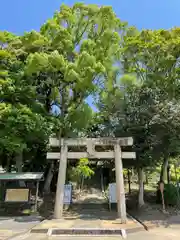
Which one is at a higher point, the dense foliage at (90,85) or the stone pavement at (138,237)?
the dense foliage at (90,85)

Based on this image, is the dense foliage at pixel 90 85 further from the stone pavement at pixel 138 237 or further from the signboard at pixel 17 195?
the stone pavement at pixel 138 237

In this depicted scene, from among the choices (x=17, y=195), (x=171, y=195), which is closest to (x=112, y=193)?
(x=171, y=195)

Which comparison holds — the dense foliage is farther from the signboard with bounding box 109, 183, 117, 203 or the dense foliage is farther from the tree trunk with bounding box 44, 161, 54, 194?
the signboard with bounding box 109, 183, 117, 203

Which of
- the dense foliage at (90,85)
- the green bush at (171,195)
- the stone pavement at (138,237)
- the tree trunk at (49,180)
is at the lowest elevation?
the stone pavement at (138,237)

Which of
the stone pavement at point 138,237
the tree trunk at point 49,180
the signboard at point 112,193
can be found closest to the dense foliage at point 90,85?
the tree trunk at point 49,180

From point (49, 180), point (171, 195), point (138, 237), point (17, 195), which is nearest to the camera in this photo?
point (138, 237)

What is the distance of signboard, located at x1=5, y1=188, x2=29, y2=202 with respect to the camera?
48.4 feet

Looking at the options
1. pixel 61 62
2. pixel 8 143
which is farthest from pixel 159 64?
pixel 8 143

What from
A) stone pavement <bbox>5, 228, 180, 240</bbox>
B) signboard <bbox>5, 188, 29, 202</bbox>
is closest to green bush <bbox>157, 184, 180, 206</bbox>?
stone pavement <bbox>5, 228, 180, 240</bbox>

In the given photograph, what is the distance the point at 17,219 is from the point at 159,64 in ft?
42.0

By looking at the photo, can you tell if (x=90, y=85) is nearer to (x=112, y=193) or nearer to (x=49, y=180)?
(x=112, y=193)

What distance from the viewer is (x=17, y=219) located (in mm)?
13258

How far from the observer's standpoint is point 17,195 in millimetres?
14867

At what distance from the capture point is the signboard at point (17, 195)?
1475cm
